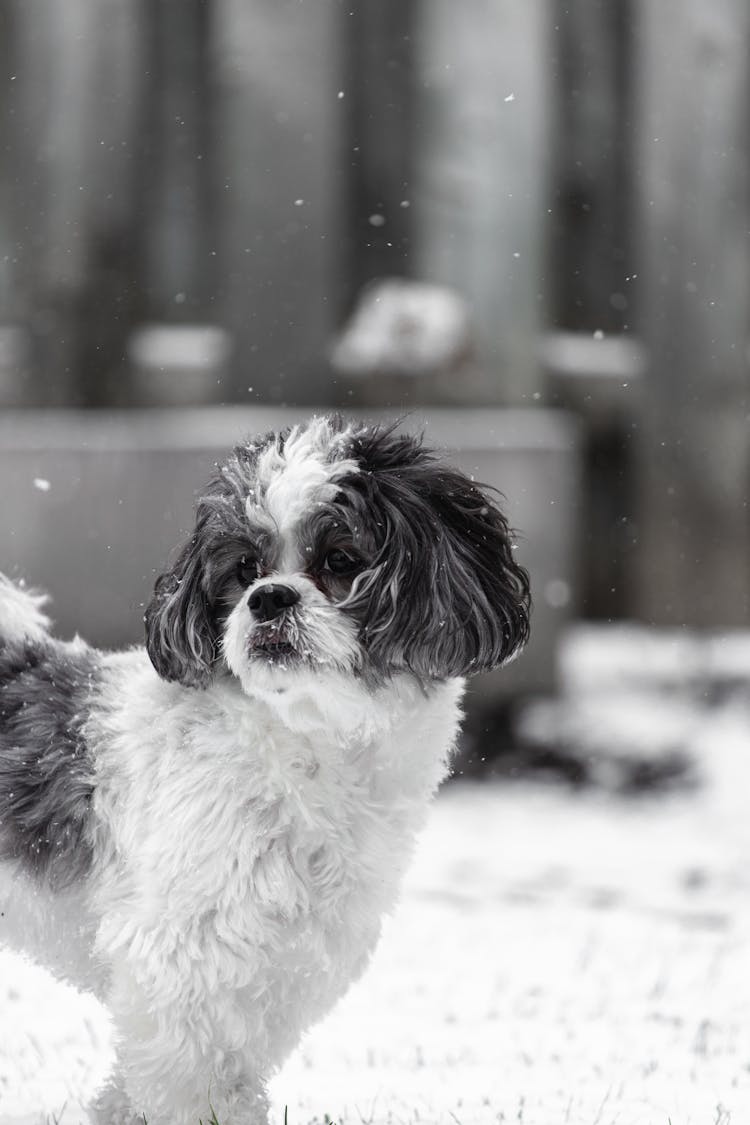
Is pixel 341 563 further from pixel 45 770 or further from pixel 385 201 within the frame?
pixel 385 201

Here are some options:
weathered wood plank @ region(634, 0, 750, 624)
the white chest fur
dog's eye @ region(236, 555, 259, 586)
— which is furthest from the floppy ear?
weathered wood plank @ region(634, 0, 750, 624)

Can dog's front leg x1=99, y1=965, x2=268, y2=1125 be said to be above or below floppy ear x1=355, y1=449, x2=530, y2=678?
below

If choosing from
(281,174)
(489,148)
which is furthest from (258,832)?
(489,148)

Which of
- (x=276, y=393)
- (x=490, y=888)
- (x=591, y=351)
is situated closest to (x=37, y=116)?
(x=276, y=393)

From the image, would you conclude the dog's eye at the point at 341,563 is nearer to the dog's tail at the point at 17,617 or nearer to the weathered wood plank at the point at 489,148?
the dog's tail at the point at 17,617

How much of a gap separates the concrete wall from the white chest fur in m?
4.90

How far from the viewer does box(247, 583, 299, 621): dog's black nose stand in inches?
109

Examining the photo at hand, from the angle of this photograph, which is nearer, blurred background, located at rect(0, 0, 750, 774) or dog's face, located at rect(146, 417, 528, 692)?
dog's face, located at rect(146, 417, 528, 692)

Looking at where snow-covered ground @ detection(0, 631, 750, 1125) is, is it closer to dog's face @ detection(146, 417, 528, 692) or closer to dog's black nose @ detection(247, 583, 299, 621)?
dog's face @ detection(146, 417, 528, 692)

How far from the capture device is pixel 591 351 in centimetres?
1080

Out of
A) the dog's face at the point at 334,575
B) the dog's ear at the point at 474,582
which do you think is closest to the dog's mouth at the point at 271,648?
the dog's face at the point at 334,575

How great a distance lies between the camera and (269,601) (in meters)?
2.78

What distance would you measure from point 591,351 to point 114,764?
327 inches

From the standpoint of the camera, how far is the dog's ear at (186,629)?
292 centimetres
